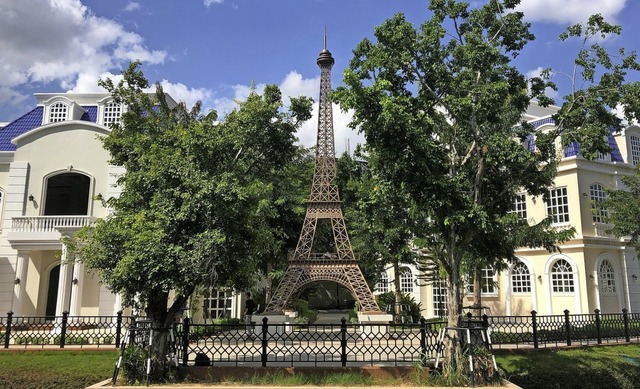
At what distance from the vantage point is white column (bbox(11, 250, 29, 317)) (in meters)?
20.7

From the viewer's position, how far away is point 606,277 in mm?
24375

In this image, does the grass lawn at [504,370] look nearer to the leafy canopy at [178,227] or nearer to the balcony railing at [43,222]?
the leafy canopy at [178,227]

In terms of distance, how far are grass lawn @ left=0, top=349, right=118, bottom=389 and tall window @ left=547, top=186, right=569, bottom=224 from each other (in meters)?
22.0

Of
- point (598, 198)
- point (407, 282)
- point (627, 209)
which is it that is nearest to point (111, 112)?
point (407, 282)

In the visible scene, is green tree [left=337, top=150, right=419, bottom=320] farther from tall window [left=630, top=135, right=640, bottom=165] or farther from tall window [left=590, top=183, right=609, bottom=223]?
→ tall window [left=630, top=135, right=640, bottom=165]

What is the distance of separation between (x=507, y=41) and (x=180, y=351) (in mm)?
10940

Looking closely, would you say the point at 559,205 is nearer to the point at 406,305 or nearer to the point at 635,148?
the point at 635,148

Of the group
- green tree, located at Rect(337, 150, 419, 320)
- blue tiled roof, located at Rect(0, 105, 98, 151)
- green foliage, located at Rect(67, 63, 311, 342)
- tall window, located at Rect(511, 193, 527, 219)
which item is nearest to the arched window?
tall window, located at Rect(511, 193, 527, 219)

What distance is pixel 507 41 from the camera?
1119 centimetres

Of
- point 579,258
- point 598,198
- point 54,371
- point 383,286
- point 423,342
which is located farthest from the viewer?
point 383,286

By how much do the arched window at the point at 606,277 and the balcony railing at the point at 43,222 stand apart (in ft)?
82.8

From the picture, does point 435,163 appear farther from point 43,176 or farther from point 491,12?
point 43,176

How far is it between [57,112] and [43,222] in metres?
7.17

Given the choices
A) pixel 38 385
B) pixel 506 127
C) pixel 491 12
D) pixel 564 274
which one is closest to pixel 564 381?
pixel 506 127
